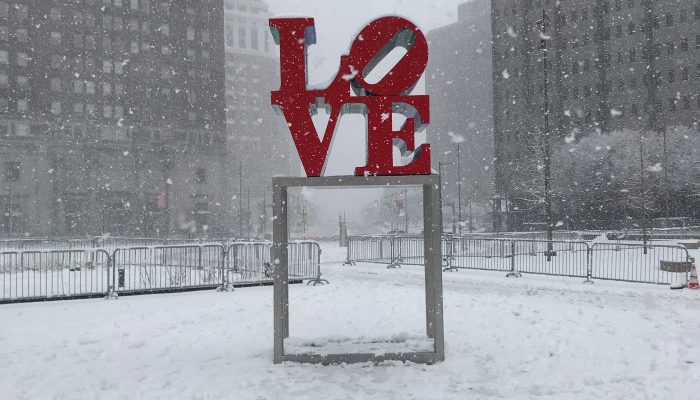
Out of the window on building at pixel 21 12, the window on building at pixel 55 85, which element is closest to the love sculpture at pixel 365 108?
the window on building at pixel 55 85

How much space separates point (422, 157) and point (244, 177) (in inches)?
4959

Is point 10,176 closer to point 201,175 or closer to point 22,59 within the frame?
point 22,59

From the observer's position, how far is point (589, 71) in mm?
72000

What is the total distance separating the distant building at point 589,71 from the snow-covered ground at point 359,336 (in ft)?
152

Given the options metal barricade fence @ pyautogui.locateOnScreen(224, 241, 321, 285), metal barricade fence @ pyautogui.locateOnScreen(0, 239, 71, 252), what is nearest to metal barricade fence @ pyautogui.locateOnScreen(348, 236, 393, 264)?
metal barricade fence @ pyautogui.locateOnScreen(224, 241, 321, 285)

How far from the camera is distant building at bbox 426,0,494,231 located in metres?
126

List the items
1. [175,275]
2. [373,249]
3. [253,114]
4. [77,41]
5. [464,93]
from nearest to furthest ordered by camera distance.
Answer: [175,275] < [373,249] < [77,41] < [464,93] < [253,114]

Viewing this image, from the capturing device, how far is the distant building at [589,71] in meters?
63.5

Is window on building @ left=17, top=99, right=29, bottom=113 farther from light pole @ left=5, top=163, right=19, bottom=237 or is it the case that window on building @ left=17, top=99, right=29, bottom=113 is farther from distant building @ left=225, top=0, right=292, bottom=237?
distant building @ left=225, top=0, right=292, bottom=237

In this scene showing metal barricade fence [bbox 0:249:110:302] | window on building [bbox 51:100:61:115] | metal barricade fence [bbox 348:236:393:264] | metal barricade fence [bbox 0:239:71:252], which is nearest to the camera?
metal barricade fence [bbox 0:249:110:302]

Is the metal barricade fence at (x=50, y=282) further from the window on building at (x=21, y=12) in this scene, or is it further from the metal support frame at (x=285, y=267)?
the window on building at (x=21, y=12)

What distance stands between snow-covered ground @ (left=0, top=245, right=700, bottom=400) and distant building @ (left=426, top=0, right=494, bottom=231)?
104 m

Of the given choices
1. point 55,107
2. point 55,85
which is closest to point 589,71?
point 55,85

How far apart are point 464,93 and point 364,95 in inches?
5661
